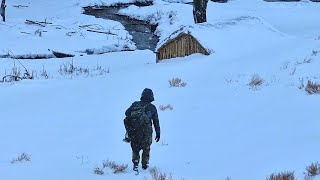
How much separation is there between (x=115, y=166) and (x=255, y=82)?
18.4 feet

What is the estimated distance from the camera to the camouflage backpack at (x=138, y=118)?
745cm

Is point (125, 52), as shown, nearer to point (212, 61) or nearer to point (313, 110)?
point (212, 61)

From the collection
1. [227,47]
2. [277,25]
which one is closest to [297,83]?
[227,47]

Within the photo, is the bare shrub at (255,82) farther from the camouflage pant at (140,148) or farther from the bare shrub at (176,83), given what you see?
the camouflage pant at (140,148)

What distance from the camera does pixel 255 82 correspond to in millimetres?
12430

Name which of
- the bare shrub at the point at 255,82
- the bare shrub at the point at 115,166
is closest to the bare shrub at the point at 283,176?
the bare shrub at the point at 115,166

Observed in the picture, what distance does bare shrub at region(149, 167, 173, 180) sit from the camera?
7.09 metres

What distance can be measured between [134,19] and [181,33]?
46.5 ft

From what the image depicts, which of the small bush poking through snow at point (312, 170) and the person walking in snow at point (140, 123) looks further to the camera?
the person walking in snow at point (140, 123)

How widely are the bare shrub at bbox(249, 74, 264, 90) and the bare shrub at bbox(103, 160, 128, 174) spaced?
5139 millimetres

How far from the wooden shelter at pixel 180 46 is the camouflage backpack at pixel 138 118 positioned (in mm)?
8603

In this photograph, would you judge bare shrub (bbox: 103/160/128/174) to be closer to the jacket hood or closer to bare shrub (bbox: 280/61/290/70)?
the jacket hood

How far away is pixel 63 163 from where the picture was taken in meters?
8.14

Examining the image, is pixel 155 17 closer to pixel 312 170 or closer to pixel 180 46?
pixel 180 46
